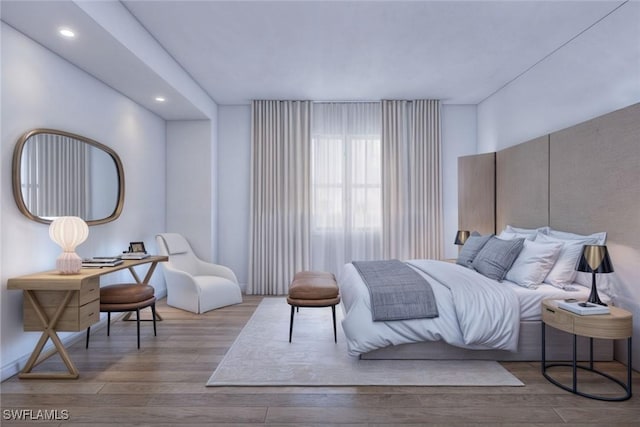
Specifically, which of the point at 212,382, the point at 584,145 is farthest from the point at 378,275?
the point at 584,145

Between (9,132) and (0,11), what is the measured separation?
799 mm

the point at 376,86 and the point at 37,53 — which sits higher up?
the point at 376,86

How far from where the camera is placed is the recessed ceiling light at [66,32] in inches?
99.8

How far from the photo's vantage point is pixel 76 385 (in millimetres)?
2385

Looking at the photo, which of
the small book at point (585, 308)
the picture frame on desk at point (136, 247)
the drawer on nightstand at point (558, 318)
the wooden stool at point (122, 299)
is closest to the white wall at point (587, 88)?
the small book at point (585, 308)

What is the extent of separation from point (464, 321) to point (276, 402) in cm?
147

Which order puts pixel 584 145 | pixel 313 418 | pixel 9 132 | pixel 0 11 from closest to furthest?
pixel 313 418
pixel 0 11
pixel 9 132
pixel 584 145

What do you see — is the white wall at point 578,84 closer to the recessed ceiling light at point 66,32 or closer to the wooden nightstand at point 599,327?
the wooden nightstand at point 599,327

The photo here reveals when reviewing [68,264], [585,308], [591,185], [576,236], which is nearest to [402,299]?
[585,308]

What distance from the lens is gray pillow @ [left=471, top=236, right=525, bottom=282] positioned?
308 cm

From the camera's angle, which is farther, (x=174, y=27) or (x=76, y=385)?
(x=174, y=27)

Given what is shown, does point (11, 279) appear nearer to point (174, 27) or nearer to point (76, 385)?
point (76, 385)

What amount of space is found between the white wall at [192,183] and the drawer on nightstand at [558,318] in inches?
160

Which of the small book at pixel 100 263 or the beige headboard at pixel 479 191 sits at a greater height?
the beige headboard at pixel 479 191
